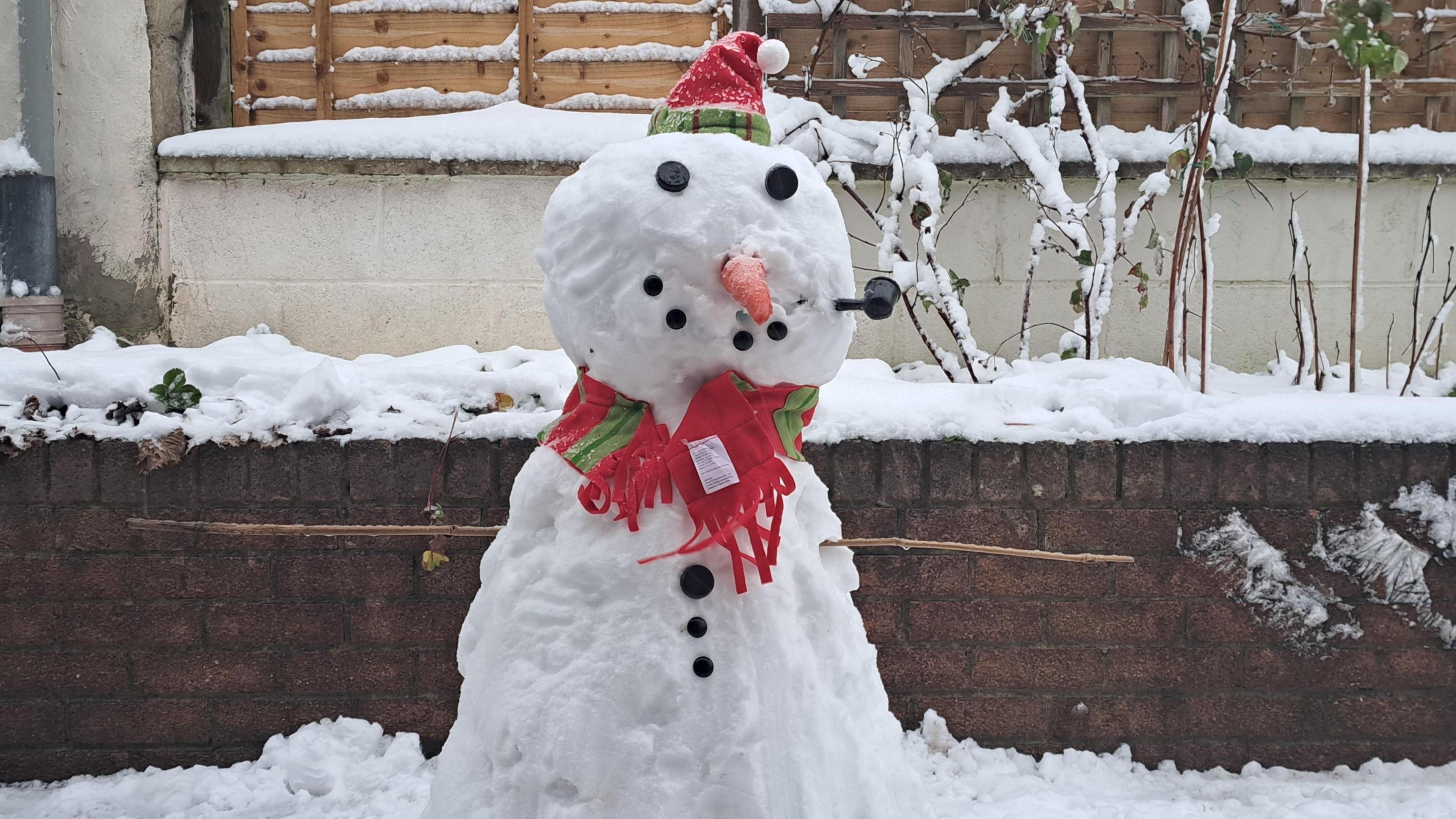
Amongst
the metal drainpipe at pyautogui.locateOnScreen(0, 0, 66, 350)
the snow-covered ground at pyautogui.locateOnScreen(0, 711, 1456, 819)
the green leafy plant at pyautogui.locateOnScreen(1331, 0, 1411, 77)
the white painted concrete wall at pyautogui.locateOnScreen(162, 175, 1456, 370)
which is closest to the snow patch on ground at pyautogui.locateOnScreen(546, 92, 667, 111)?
the white painted concrete wall at pyautogui.locateOnScreen(162, 175, 1456, 370)

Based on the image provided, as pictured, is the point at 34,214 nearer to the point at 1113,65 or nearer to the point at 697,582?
the point at 697,582

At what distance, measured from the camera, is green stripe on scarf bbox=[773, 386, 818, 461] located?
1.81m

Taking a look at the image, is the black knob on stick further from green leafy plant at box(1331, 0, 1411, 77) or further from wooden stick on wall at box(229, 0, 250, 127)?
wooden stick on wall at box(229, 0, 250, 127)

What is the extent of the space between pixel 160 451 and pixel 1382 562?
3.18 m

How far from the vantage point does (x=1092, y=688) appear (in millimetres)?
2809

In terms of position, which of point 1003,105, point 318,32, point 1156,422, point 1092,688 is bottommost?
point 1092,688

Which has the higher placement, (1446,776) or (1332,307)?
(1332,307)

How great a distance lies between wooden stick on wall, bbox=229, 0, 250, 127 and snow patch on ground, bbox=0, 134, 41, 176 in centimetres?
77

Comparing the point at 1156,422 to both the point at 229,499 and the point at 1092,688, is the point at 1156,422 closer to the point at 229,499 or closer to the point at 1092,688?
the point at 1092,688

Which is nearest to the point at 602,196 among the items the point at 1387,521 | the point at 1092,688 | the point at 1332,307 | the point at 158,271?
the point at 1092,688

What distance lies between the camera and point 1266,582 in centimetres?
278

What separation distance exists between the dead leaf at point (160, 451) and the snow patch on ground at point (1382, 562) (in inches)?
117

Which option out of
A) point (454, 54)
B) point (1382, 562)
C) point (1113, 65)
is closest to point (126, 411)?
point (454, 54)

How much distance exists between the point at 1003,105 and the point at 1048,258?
63 cm
